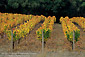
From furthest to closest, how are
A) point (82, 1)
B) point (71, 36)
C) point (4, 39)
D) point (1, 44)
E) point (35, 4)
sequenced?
1. point (82, 1)
2. point (35, 4)
3. point (4, 39)
4. point (1, 44)
5. point (71, 36)

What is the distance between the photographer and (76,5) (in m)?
46.9

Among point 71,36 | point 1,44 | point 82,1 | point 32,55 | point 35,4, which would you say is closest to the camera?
point 32,55

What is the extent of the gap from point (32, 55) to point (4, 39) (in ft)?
23.0

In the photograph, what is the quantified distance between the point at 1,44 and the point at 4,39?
1.96 m

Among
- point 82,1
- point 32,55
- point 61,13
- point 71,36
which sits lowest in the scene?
point 32,55

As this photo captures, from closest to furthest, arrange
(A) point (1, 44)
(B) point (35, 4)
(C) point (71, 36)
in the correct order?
(C) point (71, 36)
(A) point (1, 44)
(B) point (35, 4)

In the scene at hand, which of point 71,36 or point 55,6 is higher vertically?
point 55,6

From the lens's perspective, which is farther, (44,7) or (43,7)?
(44,7)

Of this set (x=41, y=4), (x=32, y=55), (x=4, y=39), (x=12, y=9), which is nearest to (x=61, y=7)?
(x=41, y=4)

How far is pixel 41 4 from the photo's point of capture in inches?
1796

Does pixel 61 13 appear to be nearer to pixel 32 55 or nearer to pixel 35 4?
pixel 35 4

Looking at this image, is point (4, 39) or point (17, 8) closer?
point (4, 39)

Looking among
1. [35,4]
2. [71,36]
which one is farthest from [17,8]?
[71,36]

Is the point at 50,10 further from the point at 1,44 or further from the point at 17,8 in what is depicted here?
the point at 1,44
